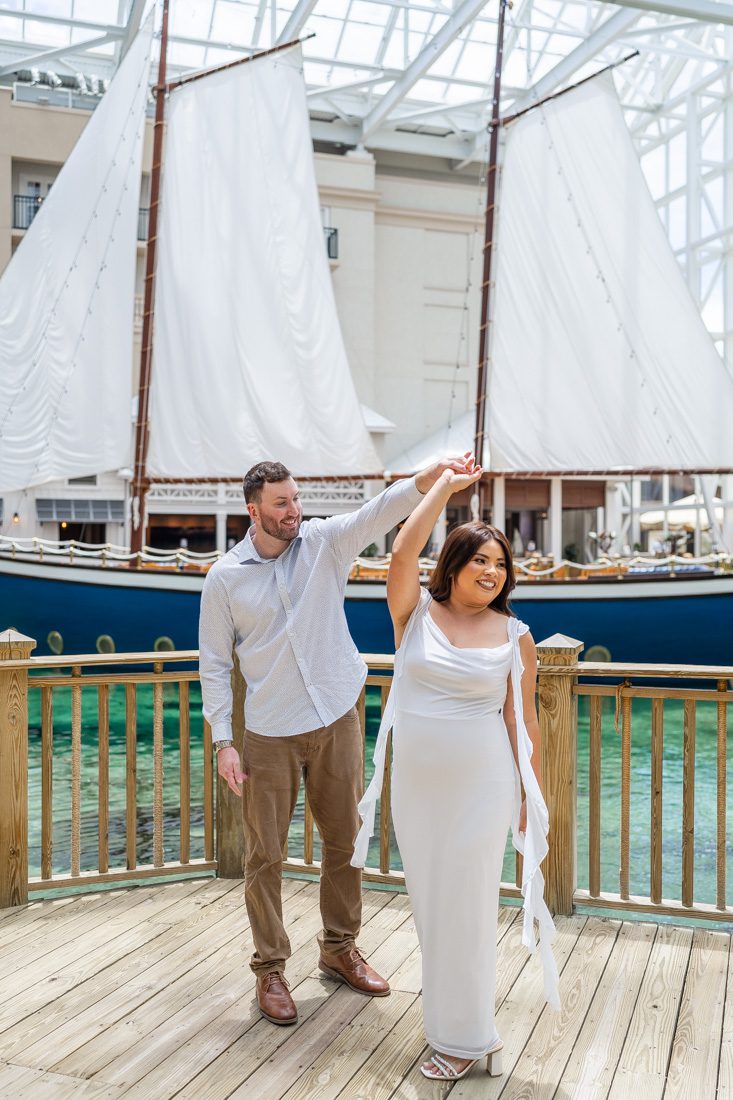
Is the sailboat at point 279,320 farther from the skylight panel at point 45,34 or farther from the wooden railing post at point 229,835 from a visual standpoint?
the wooden railing post at point 229,835

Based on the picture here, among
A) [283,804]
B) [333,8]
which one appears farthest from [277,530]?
[333,8]

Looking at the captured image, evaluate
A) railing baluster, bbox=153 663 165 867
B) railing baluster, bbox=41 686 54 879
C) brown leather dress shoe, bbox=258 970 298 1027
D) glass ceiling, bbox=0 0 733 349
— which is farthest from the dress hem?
glass ceiling, bbox=0 0 733 349

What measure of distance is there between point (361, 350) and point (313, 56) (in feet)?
19.4

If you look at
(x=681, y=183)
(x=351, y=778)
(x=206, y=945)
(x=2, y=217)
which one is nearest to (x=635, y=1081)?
(x=351, y=778)

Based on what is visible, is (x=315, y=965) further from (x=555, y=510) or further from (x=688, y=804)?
(x=555, y=510)

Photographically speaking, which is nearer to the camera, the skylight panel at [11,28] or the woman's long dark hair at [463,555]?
the woman's long dark hair at [463,555]

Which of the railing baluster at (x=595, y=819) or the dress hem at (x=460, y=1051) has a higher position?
the railing baluster at (x=595, y=819)

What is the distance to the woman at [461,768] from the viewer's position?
2.50 m

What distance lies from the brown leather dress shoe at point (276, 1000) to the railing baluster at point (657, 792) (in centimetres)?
147

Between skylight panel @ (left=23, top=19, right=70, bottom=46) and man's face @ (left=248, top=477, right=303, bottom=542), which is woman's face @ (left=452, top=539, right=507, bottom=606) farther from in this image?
skylight panel @ (left=23, top=19, right=70, bottom=46)

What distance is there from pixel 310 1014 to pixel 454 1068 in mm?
551

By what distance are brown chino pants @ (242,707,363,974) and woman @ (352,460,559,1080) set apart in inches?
15.2

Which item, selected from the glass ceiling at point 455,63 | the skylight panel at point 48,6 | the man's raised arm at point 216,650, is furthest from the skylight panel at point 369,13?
the man's raised arm at point 216,650

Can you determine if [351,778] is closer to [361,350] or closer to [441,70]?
[361,350]
